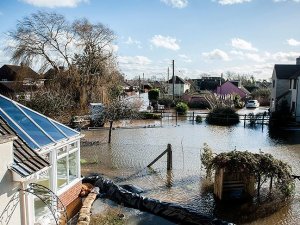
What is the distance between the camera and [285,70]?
128 feet

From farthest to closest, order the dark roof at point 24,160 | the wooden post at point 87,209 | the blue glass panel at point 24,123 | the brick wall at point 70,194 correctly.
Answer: the brick wall at point 70,194 < the wooden post at point 87,209 < the blue glass panel at point 24,123 < the dark roof at point 24,160

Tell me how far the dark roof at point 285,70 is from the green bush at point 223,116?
30.0ft

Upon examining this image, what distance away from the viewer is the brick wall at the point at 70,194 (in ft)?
35.8

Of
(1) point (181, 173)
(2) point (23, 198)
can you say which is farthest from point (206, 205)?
(2) point (23, 198)

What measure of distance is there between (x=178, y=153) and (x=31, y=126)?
37.4ft

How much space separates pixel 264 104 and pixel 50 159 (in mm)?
50818

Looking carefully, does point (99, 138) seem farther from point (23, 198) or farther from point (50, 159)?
point (23, 198)

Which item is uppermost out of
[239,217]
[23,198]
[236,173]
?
[23,198]

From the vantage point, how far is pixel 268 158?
12383 millimetres

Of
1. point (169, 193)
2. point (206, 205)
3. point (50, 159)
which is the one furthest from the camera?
point (169, 193)

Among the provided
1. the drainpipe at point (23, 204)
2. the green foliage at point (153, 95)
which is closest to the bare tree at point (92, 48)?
the green foliage at point (153, 95)

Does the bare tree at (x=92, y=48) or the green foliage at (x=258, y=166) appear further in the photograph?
the bare tree at (x=92, y=48)

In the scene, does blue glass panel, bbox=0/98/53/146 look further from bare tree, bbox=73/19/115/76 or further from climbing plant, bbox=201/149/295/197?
bare tree, bbox=73/19/115/76

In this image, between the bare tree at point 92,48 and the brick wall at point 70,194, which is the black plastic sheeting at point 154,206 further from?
the bare tree at point 92,48
